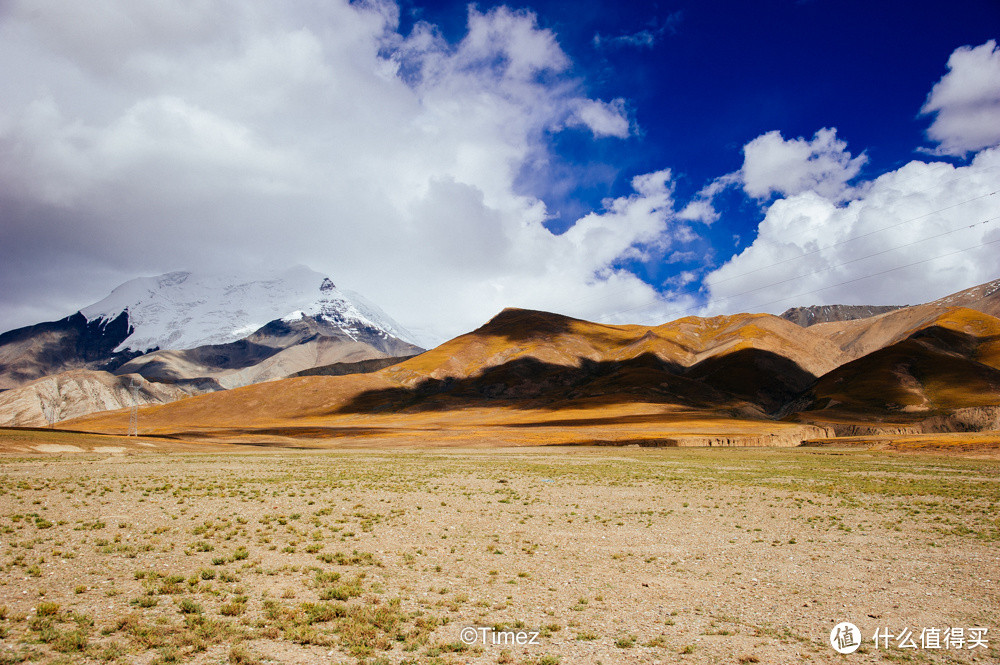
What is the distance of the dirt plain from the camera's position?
9.53 meters

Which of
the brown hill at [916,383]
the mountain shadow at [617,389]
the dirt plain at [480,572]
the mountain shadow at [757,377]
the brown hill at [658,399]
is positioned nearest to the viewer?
the dirt plain at [480,572]

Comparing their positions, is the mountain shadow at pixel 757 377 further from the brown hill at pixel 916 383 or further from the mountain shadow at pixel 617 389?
the brown hill at pixel 916 383

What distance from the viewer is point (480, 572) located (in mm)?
14344

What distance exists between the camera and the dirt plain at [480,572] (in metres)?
9.53

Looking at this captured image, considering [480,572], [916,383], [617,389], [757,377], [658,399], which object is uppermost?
[757,377]

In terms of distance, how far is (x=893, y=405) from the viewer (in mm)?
113250

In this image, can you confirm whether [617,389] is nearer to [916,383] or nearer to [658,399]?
[658,399]

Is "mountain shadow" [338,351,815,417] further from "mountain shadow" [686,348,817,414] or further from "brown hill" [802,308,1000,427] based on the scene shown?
"brown hill" [802,308,1000,427]

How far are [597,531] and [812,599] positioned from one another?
8.17 m

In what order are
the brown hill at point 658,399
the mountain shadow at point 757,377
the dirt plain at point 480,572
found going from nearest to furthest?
the dirt plain at point 480,572, the brown hill at point 658,399, the mountain shadow at point 757,377

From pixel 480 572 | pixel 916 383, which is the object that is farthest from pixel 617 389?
pixel 480 572

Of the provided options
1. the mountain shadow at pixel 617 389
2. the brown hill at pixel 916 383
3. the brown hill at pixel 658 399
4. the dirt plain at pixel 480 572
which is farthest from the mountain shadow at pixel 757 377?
the dirt plain at pixel 480 572

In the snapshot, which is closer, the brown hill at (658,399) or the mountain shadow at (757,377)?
the brown hill at (658,399)

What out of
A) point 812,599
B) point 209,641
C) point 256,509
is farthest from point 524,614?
point 256,509
